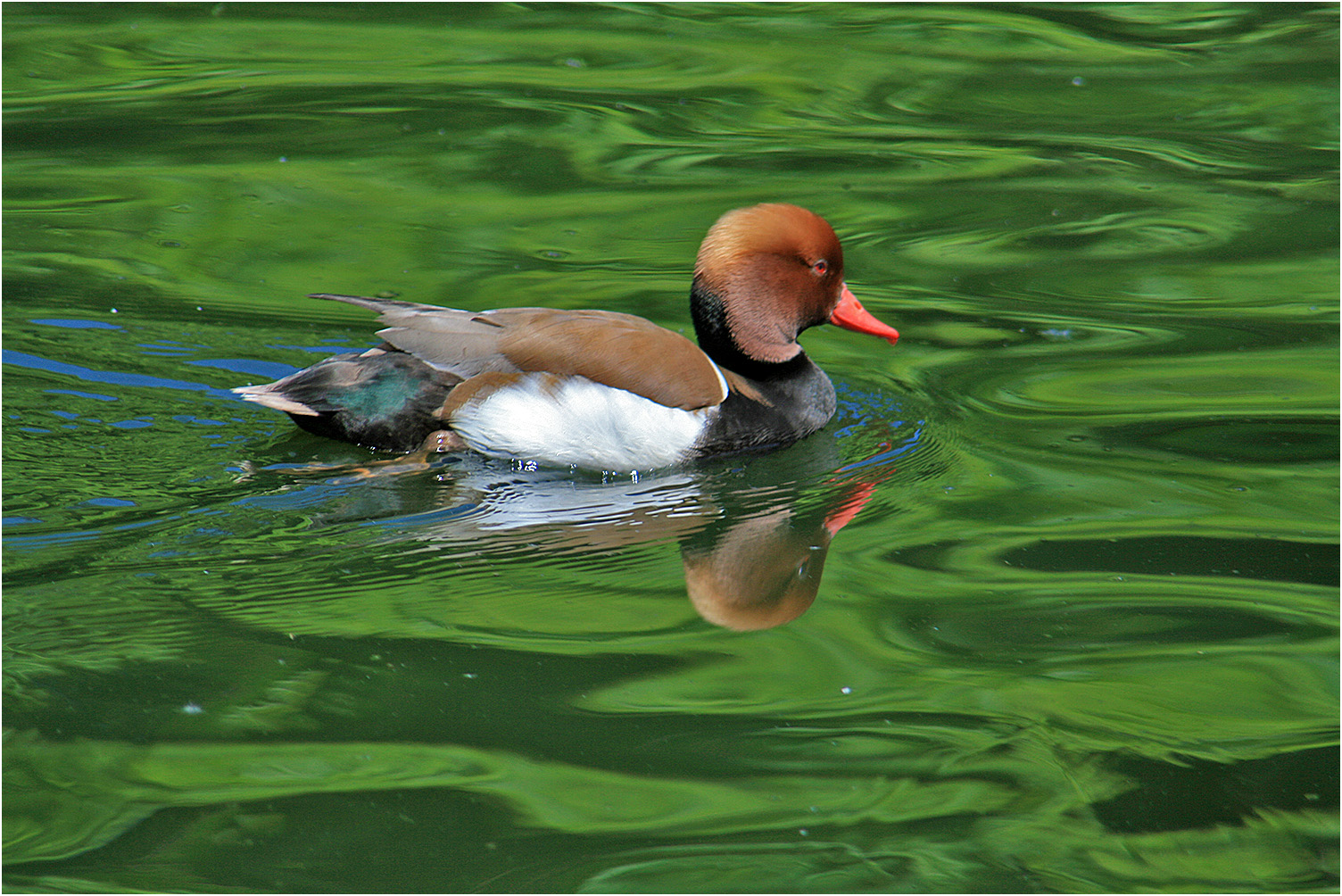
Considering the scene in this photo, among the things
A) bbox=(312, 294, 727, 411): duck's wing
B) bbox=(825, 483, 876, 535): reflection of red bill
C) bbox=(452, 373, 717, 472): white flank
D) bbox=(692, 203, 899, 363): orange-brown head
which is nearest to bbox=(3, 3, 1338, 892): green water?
bbox=(825, 483, 876, 535): reflection of red bill

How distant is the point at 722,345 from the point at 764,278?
334 mm

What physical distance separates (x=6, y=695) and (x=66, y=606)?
476mm

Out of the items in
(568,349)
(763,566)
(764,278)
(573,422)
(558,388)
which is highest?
(764,278)

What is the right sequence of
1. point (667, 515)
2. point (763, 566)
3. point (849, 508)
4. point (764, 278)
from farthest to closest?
point (764, 278), point (849, 508), point (667, 515), point (763, 566)

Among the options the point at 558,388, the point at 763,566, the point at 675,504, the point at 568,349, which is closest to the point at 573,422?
the point at 558,388

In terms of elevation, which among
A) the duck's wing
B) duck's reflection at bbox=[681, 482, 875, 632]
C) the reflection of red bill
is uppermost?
the duck's wing

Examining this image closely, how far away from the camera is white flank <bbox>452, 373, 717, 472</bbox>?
5.49 meters

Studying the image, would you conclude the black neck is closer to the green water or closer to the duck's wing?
the duck's wing

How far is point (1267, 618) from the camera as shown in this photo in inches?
180

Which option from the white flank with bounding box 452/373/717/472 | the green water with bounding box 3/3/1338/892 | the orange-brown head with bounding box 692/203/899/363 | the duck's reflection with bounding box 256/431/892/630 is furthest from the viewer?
the orange-brown head with bounding box 692/203/899/363

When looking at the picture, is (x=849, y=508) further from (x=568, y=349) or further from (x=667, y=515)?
(x=568, y=349)

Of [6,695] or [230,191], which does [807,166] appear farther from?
[6,695]

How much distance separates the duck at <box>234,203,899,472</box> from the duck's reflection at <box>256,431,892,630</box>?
0.12 metres

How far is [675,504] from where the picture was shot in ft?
17.5
